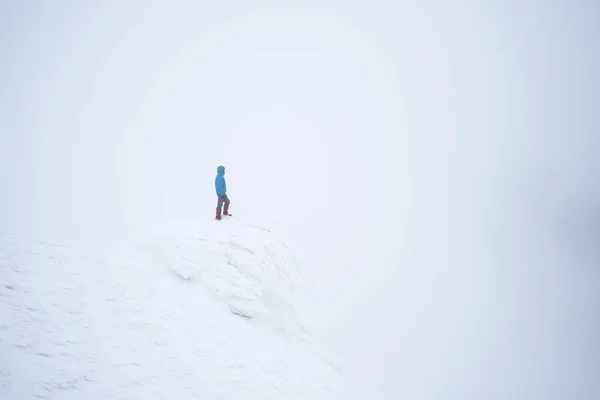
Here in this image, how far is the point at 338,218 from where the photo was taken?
523 ft

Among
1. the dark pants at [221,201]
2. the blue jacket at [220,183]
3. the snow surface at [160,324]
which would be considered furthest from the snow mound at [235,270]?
the blue jacket at [220,183]

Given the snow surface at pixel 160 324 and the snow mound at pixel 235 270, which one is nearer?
the snow surface at pixel 160 324

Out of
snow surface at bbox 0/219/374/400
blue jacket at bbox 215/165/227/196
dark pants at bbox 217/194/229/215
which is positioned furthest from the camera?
dark pants at bbox 217/194/229/215

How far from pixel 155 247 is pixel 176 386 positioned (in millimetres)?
8482

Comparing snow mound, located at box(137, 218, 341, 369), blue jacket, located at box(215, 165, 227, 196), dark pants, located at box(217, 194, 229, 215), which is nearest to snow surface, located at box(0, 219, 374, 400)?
snow mound, located at box(137, 218, 341, 369)

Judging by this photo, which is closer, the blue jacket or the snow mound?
the snow mound

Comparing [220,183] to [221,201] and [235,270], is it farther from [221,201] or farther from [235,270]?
[235,270]

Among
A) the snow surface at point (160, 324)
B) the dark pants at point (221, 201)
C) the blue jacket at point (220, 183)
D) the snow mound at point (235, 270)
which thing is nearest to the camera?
the snow surface at point (160, 324)

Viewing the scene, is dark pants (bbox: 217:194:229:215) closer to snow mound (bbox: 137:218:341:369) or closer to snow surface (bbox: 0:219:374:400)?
snow mound (bbox: 137:218:341:369)

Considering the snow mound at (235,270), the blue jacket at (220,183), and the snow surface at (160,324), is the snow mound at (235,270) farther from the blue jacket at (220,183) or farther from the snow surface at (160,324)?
the blue jacket at (220,183)

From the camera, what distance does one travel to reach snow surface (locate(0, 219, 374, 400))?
8.93 meters

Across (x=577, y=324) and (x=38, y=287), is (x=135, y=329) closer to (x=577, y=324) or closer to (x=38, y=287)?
(x=38, y=287)

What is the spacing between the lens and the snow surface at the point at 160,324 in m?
8.93

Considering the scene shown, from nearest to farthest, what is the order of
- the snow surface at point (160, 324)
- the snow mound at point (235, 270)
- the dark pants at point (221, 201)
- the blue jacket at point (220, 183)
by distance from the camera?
the snow surface at point (160, 324), the snow mound at point (235, 270), the blue jacket at point (220, 183), the dark pants at point (221, 201)
